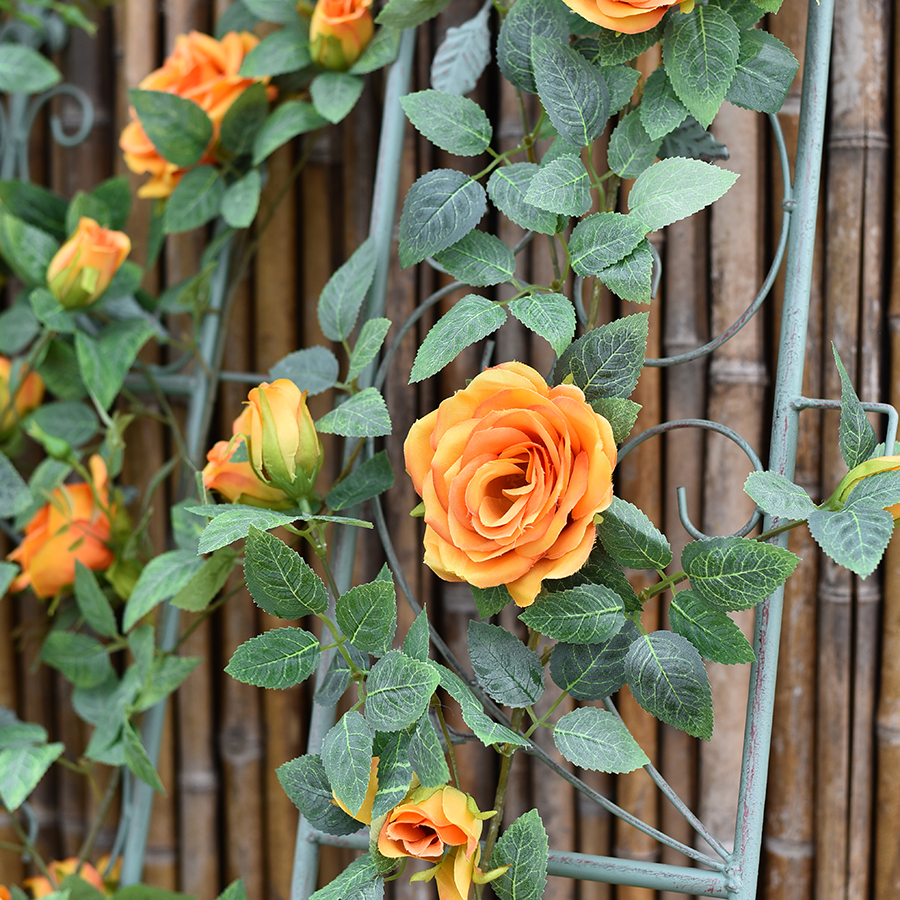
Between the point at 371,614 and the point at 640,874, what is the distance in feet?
0.68

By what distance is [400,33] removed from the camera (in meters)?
0.55

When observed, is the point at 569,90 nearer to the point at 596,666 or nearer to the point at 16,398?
the point at 596,666

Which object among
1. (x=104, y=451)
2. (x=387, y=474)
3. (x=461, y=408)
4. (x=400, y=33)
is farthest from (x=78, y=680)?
(x=400, y=33)

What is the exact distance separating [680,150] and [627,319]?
15cm

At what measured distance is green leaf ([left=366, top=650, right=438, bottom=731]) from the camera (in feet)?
1.29

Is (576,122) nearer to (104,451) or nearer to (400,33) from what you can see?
(400,33)

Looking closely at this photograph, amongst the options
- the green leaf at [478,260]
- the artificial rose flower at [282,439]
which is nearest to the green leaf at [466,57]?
the green leaf at [478,260]

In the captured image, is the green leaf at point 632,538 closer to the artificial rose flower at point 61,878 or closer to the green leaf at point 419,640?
the green leaf at point 419,640

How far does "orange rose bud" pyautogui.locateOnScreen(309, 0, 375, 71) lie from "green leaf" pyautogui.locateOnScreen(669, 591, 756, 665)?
44 cm

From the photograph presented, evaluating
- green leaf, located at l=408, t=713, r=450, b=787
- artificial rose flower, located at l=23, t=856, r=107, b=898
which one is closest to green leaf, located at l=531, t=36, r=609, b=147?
green leaf, located at l=408, t=713, r=450, b=787

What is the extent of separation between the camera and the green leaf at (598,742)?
0.39 meters

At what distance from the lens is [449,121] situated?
1.51ft

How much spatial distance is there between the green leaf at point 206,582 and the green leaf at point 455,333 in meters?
0.20

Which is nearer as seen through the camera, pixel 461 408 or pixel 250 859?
pixel 461 408
